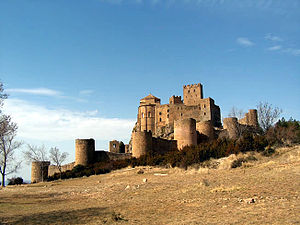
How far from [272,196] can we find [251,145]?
45.9 feet

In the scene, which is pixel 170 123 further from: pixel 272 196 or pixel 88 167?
pixel 272 196

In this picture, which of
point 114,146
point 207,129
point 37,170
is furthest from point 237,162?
point 114,146

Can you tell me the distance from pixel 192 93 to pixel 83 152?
3285cm

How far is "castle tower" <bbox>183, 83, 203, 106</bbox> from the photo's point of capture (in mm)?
60531

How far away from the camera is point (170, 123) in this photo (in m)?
53.5

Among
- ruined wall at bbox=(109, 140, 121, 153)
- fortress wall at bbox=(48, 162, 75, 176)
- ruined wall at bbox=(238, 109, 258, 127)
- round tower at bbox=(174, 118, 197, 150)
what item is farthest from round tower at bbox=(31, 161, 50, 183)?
ruined wall at bbox=(238, 109, 258, 127)

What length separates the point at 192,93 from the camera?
201ft

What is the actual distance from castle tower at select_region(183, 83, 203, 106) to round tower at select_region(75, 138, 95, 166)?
30.1 meters

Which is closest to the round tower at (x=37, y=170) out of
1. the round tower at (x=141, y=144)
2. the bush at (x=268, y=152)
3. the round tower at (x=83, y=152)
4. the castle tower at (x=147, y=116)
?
the round tower at (x=83, y=152)

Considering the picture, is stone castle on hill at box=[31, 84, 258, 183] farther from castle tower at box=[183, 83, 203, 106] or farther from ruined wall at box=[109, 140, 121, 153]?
castle tower at box=[183, 83, 203, 106]

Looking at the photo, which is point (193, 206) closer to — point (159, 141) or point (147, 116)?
point (159, 141)

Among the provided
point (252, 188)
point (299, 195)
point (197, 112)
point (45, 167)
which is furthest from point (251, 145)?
point (197, 112)

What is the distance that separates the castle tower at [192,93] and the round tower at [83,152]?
1183 inches

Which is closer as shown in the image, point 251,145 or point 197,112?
point 251,145
